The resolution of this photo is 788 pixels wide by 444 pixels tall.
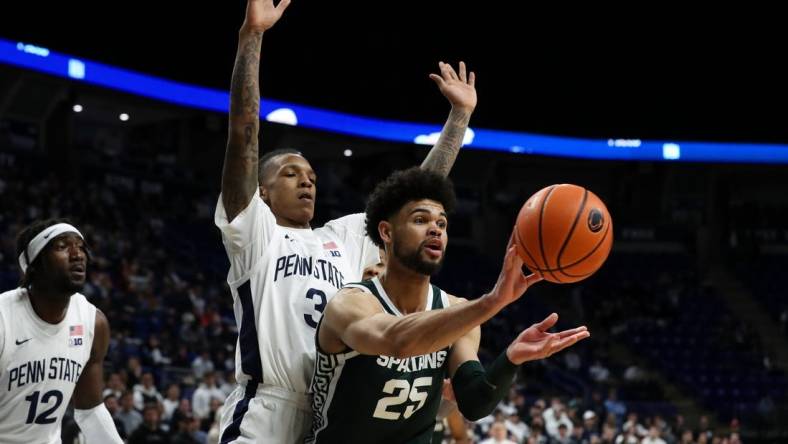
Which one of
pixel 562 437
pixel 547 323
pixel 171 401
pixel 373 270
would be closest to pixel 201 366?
pixel 171 401

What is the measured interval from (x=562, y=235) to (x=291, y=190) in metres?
1.66

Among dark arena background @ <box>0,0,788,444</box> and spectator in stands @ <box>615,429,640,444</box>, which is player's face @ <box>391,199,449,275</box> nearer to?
dark arena background @ <box>0,0,788,444</box>

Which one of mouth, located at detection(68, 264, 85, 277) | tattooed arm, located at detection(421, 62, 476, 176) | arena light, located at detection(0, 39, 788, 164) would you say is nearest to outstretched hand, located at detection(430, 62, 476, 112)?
tattooed arm, located at detection(421, 62, 476, 176)

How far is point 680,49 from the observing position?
27.2m

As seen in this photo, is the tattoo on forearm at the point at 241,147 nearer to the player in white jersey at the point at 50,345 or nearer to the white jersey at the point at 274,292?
the white jersey at the point at 274,292

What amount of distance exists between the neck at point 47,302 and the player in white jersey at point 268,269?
1.33 m

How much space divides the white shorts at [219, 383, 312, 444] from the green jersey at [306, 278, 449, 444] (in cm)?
28

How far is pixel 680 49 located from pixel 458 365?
24.9 m

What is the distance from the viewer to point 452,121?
5406 mm

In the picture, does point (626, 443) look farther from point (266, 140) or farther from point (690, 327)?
point (266, 140)

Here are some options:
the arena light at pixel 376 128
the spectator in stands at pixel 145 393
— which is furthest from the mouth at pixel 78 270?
the arena light at pixel 376 128

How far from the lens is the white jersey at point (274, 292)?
4.37m

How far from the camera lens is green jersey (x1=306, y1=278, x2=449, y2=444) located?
154 inches

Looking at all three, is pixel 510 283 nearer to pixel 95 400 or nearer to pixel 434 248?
pixel 434 248
